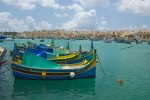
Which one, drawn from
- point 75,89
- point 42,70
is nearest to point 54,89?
point 75,89

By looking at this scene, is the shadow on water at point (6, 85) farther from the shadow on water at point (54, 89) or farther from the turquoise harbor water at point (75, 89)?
the shadow on water at point (54, 89)

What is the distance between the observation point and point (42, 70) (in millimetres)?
27578

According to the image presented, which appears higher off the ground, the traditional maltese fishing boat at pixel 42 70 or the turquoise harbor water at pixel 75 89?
the traditional maltese fishing boat at pixel 42 70

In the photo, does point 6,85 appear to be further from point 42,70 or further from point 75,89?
point 75,89

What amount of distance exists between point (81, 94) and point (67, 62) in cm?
1177

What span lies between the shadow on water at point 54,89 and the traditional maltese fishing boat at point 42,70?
1.59 feet

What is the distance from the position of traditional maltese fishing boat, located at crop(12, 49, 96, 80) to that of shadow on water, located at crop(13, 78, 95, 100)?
0.48 m

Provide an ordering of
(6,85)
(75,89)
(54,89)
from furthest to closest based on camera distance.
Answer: (6,85) < (75,89) < (54,89)

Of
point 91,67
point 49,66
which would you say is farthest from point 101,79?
point 49,66

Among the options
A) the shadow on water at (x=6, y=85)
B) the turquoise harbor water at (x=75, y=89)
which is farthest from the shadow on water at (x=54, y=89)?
the shadow on water at (x=6, y=85)

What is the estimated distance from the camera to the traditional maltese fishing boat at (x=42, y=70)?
27569mm

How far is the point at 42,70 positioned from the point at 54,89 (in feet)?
9.91

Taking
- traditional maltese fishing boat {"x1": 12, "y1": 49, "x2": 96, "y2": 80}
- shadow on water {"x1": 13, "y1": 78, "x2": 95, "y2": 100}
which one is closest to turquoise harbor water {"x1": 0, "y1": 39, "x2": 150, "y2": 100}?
shadow on water {"x1": 13, "y1": 78, "x2": 95, "y2": 100}

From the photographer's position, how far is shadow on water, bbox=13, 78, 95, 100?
22956 mm
